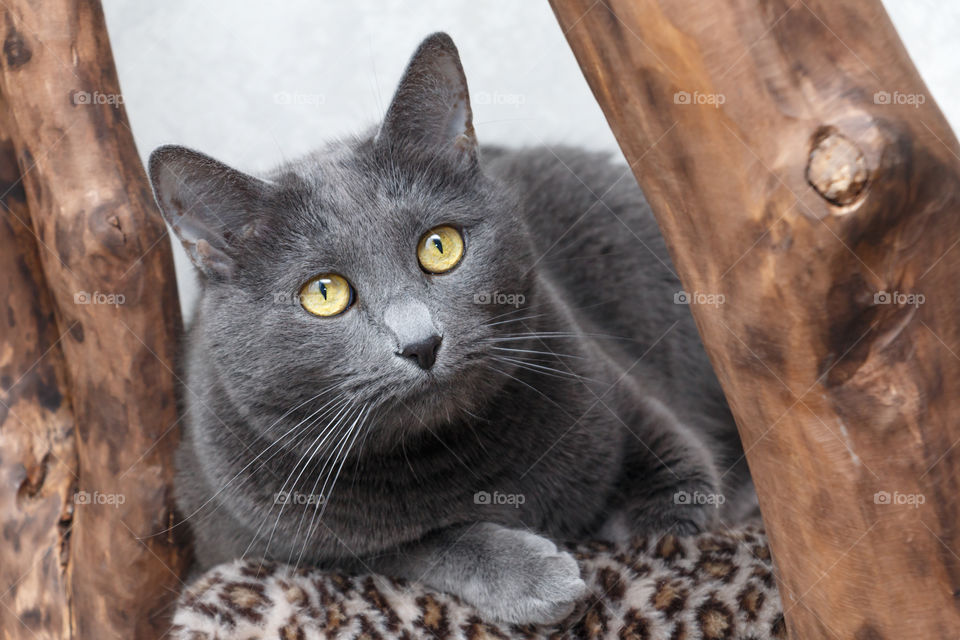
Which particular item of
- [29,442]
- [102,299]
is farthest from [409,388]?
[29,442]

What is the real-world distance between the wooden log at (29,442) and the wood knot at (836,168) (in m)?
1.41

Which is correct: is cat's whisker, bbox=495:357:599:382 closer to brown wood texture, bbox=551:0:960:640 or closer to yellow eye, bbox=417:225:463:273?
yellow eye, bbox=417:225:463:273

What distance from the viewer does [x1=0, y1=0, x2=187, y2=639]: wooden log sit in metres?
1.53

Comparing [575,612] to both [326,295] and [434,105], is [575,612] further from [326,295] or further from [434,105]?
[434,105]

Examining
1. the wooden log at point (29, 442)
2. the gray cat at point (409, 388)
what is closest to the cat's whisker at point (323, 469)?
the gray cat at point (409, 388)

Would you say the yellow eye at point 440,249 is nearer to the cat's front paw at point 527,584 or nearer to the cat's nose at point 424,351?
the cat's nose at point 424,351

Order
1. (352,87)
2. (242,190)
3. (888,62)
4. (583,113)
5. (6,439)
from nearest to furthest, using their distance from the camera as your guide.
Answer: (888,62) < (242,190) < (6,439) < (352,87) < (583,113)

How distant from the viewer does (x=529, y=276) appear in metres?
1.41

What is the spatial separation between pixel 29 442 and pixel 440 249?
912 mm

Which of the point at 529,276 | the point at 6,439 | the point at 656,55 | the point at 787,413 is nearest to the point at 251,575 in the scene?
the point at 6,439

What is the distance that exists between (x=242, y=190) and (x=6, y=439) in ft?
2.45

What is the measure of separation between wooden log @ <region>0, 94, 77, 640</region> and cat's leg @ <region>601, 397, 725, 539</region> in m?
1.03

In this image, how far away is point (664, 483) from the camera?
156cm

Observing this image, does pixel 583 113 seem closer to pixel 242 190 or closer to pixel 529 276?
pixel 529 276
